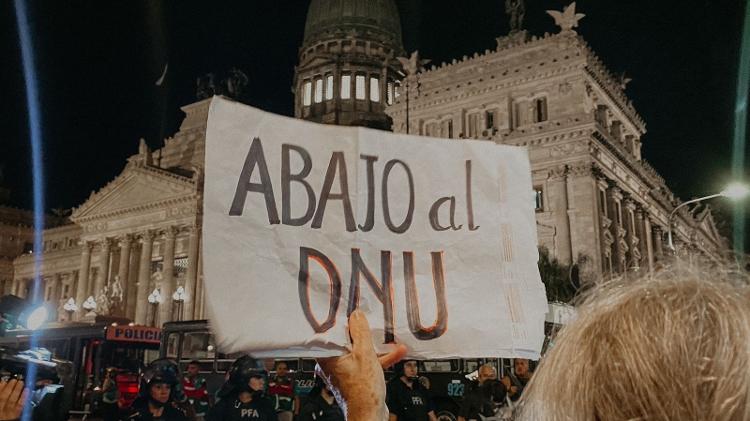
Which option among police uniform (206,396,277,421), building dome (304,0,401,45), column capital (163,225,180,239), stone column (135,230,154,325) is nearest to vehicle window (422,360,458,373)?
police uniform (206,396,277,421)

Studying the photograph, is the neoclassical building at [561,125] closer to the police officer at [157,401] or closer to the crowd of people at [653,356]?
the police officer at [157,401]

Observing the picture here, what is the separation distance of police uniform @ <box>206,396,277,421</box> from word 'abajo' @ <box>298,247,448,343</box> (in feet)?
16.3

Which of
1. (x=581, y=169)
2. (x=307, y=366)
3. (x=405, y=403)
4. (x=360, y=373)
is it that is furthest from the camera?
(x=581, y=169)

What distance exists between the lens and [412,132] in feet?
126

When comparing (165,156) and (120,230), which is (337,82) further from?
(120,230)

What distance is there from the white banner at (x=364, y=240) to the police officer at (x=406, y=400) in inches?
231

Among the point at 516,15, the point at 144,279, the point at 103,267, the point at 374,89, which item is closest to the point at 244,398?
the point at 516,15

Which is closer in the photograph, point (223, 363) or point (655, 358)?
point (655, 358)

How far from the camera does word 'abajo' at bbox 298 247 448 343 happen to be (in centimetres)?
321

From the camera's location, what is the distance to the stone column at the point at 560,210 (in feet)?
105

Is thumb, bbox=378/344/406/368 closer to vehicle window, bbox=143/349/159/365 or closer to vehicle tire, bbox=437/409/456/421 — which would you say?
vehicle tire, bbox=437/409/456/421

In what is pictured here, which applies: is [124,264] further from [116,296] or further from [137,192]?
[116,296]

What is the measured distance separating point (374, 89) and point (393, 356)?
213ft

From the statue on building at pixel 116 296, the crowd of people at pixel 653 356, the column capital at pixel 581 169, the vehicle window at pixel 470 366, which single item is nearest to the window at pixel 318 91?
the statue on building at pixel 116 296
